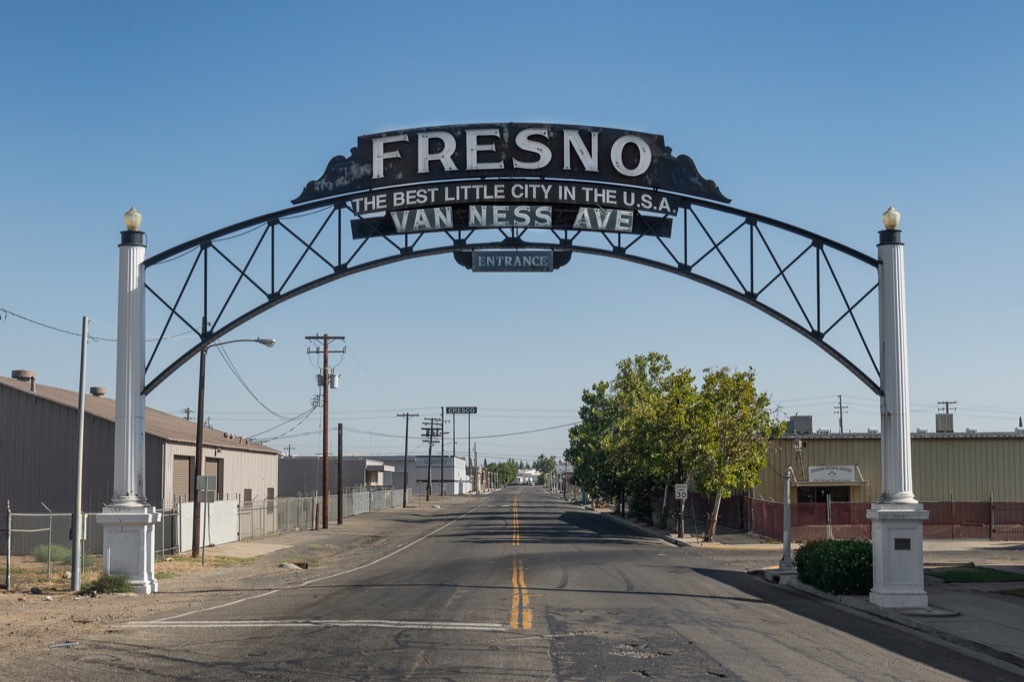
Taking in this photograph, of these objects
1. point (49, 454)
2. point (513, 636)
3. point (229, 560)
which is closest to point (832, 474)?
point (229, 560)

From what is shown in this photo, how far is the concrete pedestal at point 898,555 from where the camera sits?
21062 mm

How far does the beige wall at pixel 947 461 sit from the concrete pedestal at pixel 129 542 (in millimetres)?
38215

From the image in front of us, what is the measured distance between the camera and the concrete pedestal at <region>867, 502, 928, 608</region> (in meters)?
21.1

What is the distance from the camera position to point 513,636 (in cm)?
1622

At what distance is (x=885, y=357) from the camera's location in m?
22.6

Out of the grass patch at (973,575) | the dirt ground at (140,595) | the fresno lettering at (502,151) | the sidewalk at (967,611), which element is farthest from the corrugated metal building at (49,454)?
the grass patch at (973,575)

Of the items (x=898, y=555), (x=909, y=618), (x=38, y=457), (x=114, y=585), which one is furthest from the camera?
(x=38, y=457)

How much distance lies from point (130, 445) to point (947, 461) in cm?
4393

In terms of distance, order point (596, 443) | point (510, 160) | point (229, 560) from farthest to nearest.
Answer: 1. point (596, 443)
2. point (229, 560)
3. point (510, 160)

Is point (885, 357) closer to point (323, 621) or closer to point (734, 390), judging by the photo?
point (323, 621)

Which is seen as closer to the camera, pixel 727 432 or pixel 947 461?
pixel 727 432

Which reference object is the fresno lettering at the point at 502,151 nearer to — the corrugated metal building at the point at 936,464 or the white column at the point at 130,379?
the white column at the point at 130,379

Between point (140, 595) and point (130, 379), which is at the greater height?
point (130, 379)

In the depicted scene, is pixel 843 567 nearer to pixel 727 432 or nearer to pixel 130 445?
pixel 130 445
